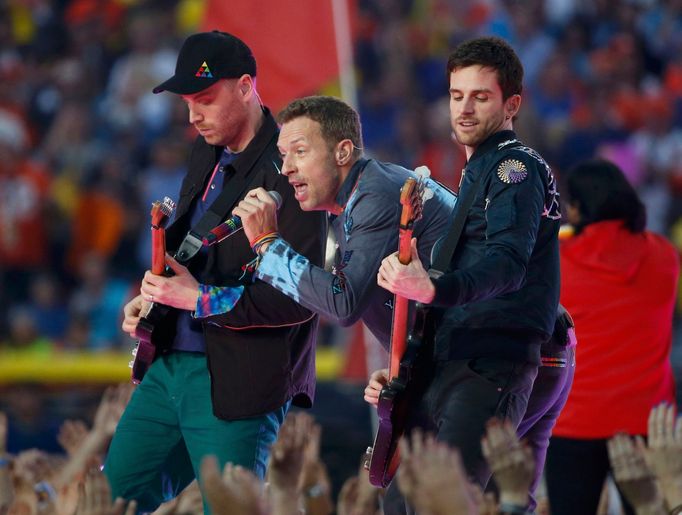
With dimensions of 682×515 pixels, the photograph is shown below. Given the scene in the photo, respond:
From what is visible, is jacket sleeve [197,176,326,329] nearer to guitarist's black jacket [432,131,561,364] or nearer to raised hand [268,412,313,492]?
raised hand [268,412,313,492]

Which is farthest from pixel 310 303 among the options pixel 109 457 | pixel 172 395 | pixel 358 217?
pixel 109 457

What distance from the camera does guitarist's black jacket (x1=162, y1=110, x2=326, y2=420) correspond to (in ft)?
12.0

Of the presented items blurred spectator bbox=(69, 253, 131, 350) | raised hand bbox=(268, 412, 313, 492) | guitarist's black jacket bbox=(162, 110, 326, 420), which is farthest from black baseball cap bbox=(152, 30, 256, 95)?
blurred spectator bbox=(69, 253, 131, 350)

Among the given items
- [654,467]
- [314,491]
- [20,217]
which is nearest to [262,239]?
[654,467]

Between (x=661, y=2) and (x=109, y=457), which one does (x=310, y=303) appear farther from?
(x=661, y=2)

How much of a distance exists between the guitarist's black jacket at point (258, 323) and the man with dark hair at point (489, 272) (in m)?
0.53

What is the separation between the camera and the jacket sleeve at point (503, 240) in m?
3.09

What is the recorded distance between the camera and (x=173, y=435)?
383cm

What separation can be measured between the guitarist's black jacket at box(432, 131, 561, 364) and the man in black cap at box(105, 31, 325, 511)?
57 cm

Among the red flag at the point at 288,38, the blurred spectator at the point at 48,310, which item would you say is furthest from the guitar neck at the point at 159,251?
the blurred spectator at the point at 48,310

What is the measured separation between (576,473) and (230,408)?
5.37 ft

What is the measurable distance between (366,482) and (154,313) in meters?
1.47

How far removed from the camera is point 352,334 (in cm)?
845

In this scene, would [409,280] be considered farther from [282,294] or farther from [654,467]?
[654,467]
